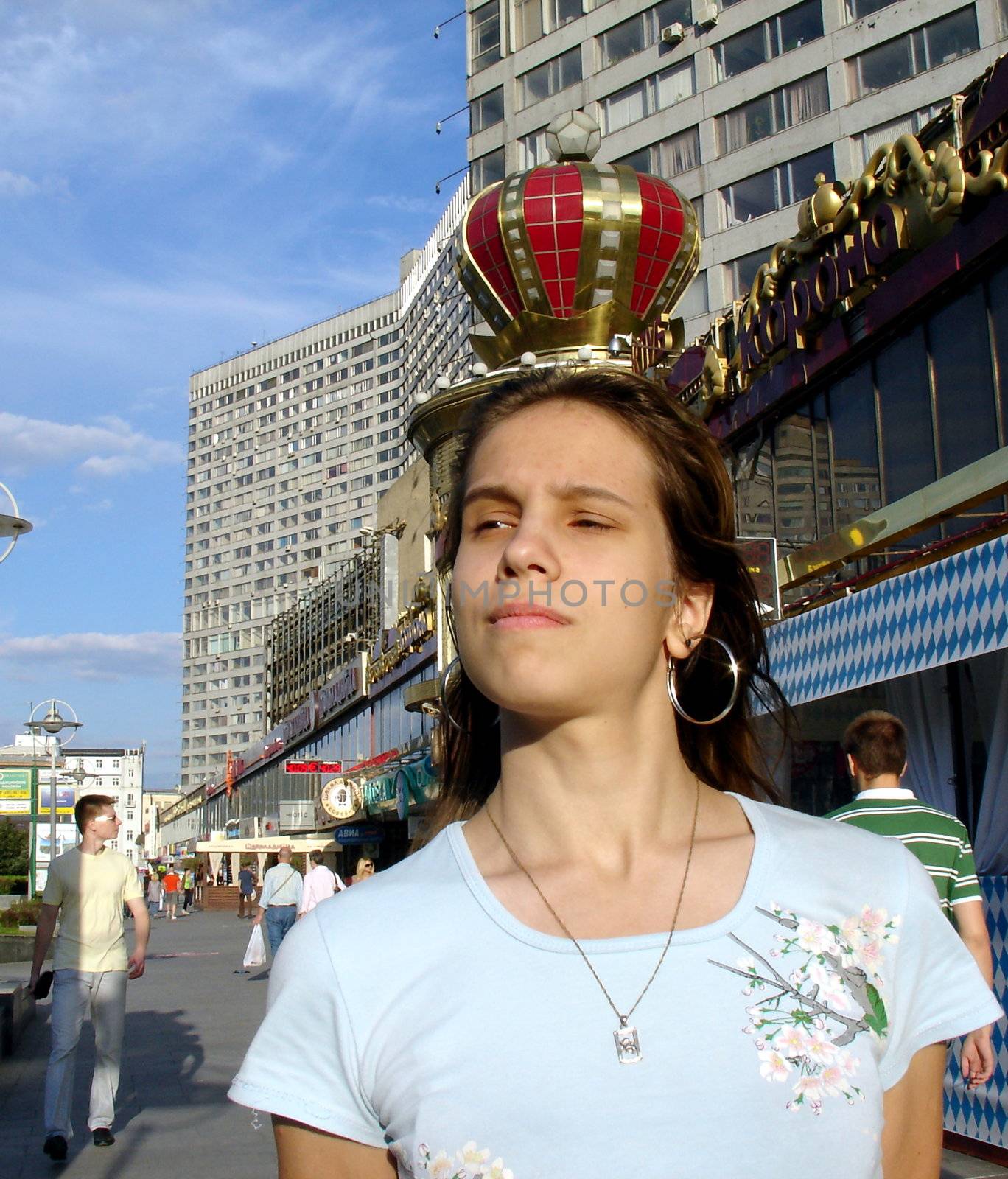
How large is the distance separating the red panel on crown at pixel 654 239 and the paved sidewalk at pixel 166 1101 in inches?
403

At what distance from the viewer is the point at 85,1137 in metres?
7.21

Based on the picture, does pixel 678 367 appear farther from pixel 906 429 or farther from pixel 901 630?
pixel 901 630

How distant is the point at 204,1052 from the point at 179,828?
11361cm

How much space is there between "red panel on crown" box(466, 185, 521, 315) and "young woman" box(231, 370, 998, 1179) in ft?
48.7

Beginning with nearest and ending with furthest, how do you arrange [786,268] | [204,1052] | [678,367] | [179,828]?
[204,1052]
[786,268]
[678,367]
[179,828]

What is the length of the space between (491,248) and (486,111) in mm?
28271

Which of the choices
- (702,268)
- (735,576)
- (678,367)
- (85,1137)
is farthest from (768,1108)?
(702,268)

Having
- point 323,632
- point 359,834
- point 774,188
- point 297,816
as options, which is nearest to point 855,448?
point 774,188

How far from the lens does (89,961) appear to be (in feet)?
23.9

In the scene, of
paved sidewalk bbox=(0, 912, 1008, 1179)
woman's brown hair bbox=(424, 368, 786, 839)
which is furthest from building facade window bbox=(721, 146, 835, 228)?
woman's brown hair bbox=(424, 368, 786, 839)

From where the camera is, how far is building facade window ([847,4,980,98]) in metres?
29.8

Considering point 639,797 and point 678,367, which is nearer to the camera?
point 639,797

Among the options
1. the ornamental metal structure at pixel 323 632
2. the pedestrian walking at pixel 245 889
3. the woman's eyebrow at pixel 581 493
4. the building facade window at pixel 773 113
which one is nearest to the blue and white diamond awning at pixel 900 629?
the woman's eyebrow at pixel 581 493

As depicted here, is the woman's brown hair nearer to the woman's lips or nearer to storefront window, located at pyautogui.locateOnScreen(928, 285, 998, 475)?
the woman's lips
